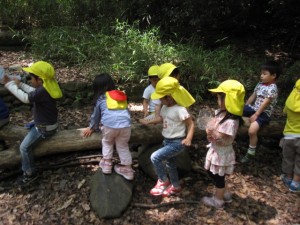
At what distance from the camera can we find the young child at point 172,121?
3598 mm

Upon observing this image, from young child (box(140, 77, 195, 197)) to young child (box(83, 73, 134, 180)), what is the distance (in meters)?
0.35

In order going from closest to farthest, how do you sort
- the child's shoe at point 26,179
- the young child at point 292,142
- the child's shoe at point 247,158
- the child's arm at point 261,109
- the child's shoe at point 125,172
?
the child's shoe at point 125,172 < the young child at point 292,142 < the child's shoe at point 26,179 < the child's arm at point 261,109 < the child's shoe at point 247,158

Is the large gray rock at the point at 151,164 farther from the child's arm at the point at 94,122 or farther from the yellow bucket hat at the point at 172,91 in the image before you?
the yellow bucket hat at the point at 172,91

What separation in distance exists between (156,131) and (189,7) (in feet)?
15.3

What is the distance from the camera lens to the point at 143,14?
8445 millimetres

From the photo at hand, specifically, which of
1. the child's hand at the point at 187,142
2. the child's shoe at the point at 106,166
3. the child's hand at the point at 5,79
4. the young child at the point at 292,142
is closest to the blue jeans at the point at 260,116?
the young child at the point at 292,142

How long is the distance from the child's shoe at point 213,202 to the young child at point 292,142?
1.10m

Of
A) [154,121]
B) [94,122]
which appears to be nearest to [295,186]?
[154,121]

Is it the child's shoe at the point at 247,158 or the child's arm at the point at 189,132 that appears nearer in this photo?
the child's arm at the point at 189,132

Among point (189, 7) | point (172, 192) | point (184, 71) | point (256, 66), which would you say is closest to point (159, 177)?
point (172, 192)

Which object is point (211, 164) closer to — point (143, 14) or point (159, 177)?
point (159, 177)

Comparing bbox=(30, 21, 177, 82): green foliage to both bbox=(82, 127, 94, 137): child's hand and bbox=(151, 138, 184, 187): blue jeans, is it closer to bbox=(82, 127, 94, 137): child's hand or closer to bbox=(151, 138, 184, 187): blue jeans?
bbox=(82, 127, 94, 137): child's hand

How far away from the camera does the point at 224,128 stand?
3.43 m

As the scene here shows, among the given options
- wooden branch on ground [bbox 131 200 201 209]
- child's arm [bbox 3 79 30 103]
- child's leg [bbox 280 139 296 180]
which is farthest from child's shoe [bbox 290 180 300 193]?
child's arm [bbox 3 79 30 103]
